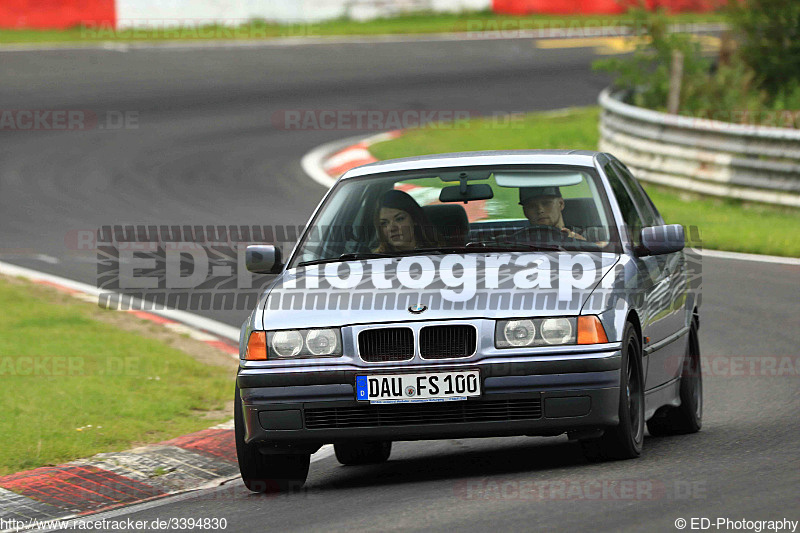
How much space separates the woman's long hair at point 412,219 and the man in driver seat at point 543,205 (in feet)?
1.73

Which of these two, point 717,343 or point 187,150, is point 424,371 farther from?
point 187,150

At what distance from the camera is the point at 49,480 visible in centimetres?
761

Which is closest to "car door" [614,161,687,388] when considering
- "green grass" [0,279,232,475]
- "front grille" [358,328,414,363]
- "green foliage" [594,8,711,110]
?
"front grille" [358,328,414,363]

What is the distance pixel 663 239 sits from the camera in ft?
24.5

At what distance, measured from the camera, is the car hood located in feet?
21.8

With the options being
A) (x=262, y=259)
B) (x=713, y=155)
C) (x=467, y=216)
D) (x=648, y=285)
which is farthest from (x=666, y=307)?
(x=713, y=155)

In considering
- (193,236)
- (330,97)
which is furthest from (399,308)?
(330,97)

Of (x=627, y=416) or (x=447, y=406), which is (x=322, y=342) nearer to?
(x=447, y=406)

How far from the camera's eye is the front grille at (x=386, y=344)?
662 cm

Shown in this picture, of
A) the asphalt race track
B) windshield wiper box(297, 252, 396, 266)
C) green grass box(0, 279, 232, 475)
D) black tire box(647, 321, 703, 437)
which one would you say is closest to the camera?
the asphalt race track

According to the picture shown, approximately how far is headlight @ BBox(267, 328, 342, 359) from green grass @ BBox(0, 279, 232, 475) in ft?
6.33

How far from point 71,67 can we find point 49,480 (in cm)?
2409
